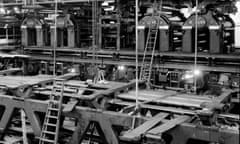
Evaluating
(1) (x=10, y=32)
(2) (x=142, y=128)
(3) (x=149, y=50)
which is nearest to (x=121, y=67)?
(3) (x=149, y=50)

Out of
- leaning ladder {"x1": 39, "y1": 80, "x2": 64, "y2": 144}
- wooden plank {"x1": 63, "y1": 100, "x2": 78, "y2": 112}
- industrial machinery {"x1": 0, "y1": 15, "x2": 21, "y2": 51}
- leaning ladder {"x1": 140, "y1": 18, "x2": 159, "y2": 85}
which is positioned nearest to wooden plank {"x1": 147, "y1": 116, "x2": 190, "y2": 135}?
wooden plank {"x1": 63, "y1": 100, "x2": 78, "y2": 112}

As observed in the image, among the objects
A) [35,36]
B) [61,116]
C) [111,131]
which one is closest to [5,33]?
[35,36]

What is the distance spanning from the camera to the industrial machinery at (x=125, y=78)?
5465mm

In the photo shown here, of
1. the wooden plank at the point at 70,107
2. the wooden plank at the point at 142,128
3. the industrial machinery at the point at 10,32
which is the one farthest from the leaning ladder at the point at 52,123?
the industrial machinery at the point at 10,32

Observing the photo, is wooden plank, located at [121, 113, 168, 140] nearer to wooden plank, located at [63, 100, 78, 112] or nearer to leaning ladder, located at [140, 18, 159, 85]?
wooden plank, located at [63, 100, 78, 112]

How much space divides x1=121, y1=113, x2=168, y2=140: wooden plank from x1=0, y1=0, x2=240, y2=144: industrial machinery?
1 centimetres

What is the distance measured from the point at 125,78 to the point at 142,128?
5162 millimetres

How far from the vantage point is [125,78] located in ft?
33.2

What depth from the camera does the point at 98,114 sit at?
5922 mm

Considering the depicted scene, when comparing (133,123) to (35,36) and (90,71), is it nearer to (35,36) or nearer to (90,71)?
(90,71)

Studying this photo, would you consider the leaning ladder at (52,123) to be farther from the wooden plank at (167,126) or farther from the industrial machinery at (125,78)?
the wooden plank at (167,126)

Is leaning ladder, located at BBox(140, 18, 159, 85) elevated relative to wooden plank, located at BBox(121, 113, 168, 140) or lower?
elevated

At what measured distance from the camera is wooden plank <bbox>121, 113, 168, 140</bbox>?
185 inches

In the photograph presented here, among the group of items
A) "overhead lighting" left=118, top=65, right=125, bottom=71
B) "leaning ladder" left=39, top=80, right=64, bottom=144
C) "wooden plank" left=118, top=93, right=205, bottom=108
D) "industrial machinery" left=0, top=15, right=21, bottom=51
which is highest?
"industrial machinery" left=0, top=15, right=21, bottom=51
